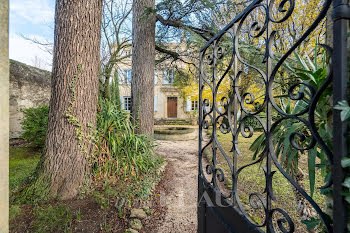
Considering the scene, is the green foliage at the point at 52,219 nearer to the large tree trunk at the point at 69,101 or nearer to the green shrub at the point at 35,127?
the large tree trunk at the point at 69,101

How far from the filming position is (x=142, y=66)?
15.1ft

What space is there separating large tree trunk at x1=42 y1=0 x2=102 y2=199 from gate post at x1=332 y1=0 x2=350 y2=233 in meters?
2.84

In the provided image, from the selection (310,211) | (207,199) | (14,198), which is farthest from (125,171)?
(310,211)

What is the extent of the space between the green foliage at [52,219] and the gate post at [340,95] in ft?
7.82

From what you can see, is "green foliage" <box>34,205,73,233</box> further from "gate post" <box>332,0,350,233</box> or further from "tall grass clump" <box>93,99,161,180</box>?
"gate post" <box>332,0,350,233</box>

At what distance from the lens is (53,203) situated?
241cm

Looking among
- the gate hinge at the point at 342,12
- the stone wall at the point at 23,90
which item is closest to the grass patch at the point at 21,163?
the stone wall at the point at 23,90

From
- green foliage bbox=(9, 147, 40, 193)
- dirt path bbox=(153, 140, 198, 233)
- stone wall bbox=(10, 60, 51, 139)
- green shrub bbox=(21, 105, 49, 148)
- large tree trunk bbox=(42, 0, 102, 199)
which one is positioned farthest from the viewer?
stone wall bbox=(10, 60, 51, 139)

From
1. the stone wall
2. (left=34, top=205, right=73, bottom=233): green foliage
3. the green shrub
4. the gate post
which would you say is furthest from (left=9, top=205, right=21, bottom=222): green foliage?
the stone wall

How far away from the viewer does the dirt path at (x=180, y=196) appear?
245 centimetres

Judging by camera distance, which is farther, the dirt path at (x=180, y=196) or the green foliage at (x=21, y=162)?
the green foliage at (x=21, y=162)

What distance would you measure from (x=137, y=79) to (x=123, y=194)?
2.79 m

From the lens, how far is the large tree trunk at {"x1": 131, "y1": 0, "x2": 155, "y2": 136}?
459 centimetres

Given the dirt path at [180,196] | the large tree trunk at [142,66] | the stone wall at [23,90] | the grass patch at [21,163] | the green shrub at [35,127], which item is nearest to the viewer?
the dirt path at [180,196]
